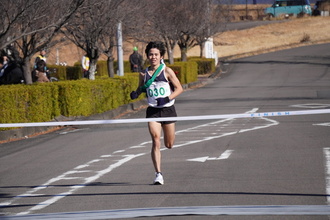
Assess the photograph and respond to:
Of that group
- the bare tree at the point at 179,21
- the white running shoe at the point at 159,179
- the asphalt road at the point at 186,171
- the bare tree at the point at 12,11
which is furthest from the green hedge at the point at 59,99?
the bare tree at the point at 179,21

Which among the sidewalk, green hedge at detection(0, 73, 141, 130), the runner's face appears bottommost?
the sidewalk

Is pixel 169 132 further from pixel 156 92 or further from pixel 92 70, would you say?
pixel 92 70

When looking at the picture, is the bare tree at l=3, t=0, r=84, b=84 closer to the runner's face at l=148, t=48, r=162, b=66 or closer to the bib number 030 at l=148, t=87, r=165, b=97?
the runner's face at l=148, t=48, r=162, b=66

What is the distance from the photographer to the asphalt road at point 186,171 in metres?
8.44

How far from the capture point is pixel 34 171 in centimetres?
1229

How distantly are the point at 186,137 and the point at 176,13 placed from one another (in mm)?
26123

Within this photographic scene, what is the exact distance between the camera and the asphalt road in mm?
8438

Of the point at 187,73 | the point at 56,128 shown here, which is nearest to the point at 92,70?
the point at 56,128

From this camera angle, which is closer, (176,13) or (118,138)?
(118,138)

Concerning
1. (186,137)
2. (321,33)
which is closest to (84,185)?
(186,137)

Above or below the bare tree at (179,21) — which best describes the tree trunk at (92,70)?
below

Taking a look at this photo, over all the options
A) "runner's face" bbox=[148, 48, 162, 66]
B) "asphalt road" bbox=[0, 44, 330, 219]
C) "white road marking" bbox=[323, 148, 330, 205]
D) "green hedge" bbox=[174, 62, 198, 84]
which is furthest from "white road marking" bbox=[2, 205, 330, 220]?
"green hedge" bbox=[174, 62, 198, 84]

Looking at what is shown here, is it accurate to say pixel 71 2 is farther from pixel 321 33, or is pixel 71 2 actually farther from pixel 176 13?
pixel 321 33

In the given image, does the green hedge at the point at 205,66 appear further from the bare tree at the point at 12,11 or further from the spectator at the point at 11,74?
the bare tree at the point at 12,11
